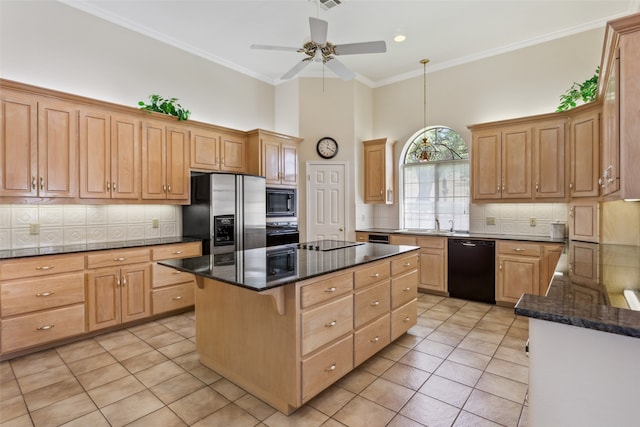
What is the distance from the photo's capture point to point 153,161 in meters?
3.86

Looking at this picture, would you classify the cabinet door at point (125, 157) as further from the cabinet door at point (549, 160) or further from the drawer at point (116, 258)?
the cabinet door at point (549, 160)

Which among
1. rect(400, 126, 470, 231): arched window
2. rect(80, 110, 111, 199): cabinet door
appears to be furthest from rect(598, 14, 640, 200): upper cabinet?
rect(80, 110, 111, 199): cabinet door

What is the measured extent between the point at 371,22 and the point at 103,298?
436 cm

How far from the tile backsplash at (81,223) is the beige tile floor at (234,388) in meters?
1.15

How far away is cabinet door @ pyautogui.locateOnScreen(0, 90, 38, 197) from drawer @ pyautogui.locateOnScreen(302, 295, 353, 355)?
293cm

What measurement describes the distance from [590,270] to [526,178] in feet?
8.04

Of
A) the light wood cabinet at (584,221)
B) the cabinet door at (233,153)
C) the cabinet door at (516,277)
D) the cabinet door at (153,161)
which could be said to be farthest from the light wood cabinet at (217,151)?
the light wood cabinet at (584,221)

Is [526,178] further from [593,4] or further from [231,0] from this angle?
[231,0]

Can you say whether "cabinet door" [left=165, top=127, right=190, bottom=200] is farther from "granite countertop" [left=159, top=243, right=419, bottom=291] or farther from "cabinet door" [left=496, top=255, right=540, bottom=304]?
"cabinet door" [left=496, top=255, right=540, bottom=304]

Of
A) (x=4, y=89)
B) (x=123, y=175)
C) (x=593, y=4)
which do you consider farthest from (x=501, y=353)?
(x=4, y=89)

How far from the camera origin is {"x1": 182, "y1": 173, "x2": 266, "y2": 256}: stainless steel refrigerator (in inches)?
160

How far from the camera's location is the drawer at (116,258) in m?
3.21

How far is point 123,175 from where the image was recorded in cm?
362

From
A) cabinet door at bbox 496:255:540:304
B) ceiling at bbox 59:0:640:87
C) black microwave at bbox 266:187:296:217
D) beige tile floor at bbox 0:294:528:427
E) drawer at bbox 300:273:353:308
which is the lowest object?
beige tile floor at bbox 0:294:528:427
